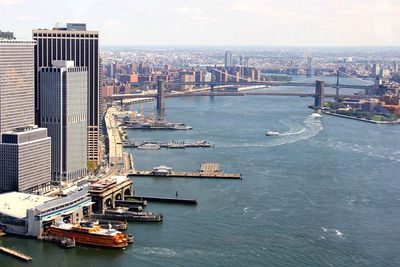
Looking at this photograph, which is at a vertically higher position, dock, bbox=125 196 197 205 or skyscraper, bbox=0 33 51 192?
skyscraper, bbox=0 33 51 192

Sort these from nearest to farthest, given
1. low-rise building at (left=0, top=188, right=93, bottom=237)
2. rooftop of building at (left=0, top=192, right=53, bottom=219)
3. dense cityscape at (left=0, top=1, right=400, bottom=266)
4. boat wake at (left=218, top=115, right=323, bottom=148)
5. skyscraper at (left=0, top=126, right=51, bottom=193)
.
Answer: dense cityscape at (left=0, top=1, right=400, bottom=266), low-rise building at (left=0, top=188, right=93, bottom=237), rooftop of building at (left=0, top=192, right=53, bottom=219), skyscraper at (left=0, top=126, right=51, bottom=193), boat wake at (left=218, top=115, right=323, bottom=148)

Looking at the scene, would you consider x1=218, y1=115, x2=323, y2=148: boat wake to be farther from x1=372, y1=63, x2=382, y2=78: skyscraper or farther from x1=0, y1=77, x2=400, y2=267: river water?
x1=372, y1=63, x2=382, y2=78: skyscraper

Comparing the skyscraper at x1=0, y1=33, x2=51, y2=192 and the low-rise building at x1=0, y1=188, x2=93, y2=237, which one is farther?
the skyscraper at x1=0, y1=33, x2=51, y2=192

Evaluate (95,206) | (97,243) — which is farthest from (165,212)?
(97,243)

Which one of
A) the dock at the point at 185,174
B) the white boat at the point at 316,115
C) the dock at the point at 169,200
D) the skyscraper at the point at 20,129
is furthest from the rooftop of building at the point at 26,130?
the white boat at the point at 316,115

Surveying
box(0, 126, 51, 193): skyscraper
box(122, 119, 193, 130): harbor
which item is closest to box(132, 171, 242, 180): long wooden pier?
box(0, 126, 51, 193): skyscraper

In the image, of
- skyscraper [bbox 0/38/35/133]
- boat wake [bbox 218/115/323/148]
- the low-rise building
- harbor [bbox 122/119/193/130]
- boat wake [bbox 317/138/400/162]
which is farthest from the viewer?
harbor [bbox 122/119/193/130]
